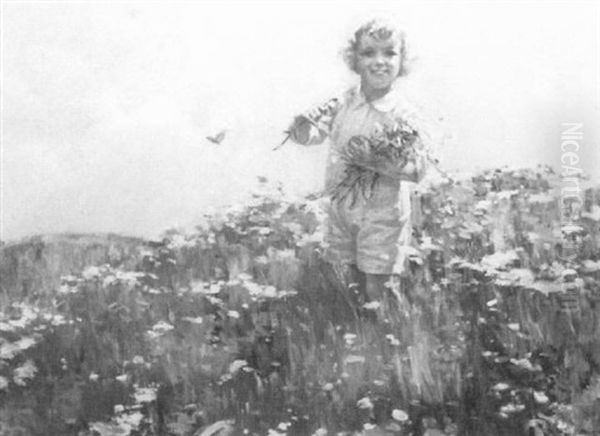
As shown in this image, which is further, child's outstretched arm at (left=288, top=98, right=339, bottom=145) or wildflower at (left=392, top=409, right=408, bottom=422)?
child's outstretched arm at (left=288, top=98, right=339, bottom=145)

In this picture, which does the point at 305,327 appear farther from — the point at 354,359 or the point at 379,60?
the point at 379,60

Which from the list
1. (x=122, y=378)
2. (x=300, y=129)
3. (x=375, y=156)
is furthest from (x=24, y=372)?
(x=375, y=156)

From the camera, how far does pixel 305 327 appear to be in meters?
2.11

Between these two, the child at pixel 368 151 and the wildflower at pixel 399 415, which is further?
the child at pixel 368 151

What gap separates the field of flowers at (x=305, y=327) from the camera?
2.00 metres

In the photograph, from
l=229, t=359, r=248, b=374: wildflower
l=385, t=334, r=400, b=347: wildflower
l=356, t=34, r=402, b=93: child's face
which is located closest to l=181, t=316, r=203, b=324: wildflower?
l=229, t=359, r=248, b=374: wildflower

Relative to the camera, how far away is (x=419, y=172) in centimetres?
210

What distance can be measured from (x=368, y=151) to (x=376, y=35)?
0.97ft

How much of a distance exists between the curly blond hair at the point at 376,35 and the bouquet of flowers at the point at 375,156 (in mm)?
157

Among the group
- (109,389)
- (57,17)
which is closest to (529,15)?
(57,17)

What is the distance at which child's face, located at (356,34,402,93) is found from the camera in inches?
82.5

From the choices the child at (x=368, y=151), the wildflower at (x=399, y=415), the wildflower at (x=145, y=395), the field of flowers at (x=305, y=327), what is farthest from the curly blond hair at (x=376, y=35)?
the wildflower at (x=145, y=395)

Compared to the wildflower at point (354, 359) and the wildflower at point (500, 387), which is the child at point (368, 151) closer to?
the wildflower at point (354, 359)

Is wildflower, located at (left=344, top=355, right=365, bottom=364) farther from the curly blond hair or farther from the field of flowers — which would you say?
the curly blond hair
